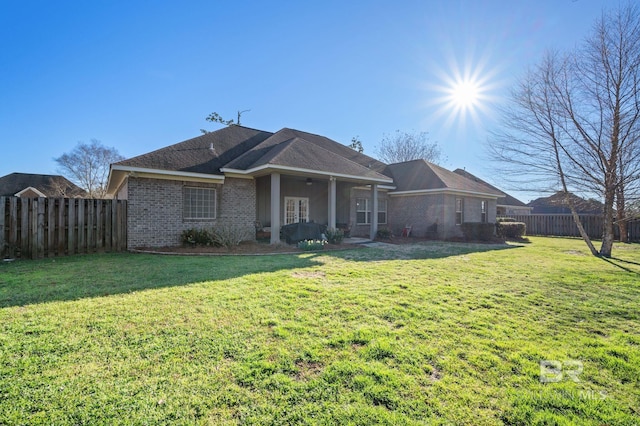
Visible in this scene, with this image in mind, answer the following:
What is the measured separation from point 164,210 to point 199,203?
1.38 metres

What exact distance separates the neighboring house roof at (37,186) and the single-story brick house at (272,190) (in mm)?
20519

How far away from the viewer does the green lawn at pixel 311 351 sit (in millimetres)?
2174

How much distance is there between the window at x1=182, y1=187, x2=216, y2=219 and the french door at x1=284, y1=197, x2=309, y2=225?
4133mm

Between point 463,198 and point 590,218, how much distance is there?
353 inches

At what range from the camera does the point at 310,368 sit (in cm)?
273

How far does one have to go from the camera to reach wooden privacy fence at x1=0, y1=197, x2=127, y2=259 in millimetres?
8156

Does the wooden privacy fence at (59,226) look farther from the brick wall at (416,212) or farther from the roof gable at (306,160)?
the brick wall at (416,212)

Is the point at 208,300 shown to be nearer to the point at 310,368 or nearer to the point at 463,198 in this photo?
the point at 310,368

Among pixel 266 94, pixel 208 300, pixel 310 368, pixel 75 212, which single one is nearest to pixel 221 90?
pixel 266 94

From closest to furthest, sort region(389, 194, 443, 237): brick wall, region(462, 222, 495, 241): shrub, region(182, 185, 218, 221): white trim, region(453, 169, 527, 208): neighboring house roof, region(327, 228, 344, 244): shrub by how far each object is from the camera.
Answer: region(182, 185, 218, 221): white trim < region(327, 228, 344, 244): shrub < region(462, 222, 495, 241): shrub < region(389, 194, 443, 237): brick wall < region(453, 169, 527, 208): neighboring house roof

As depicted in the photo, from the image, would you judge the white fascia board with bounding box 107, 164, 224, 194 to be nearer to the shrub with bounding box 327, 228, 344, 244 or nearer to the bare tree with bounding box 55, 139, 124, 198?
the shrub with bounding box 327, 228, 344, 244

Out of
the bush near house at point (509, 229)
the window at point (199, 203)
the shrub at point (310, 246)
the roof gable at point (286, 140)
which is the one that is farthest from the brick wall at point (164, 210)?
the bush near house at point (509, 229)

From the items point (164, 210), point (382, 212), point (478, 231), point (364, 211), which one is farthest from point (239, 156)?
point (478, 231)

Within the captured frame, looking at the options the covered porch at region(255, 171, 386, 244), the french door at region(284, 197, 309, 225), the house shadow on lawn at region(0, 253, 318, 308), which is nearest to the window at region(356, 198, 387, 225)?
the covered porch at region(255, 171, 386, 244)
